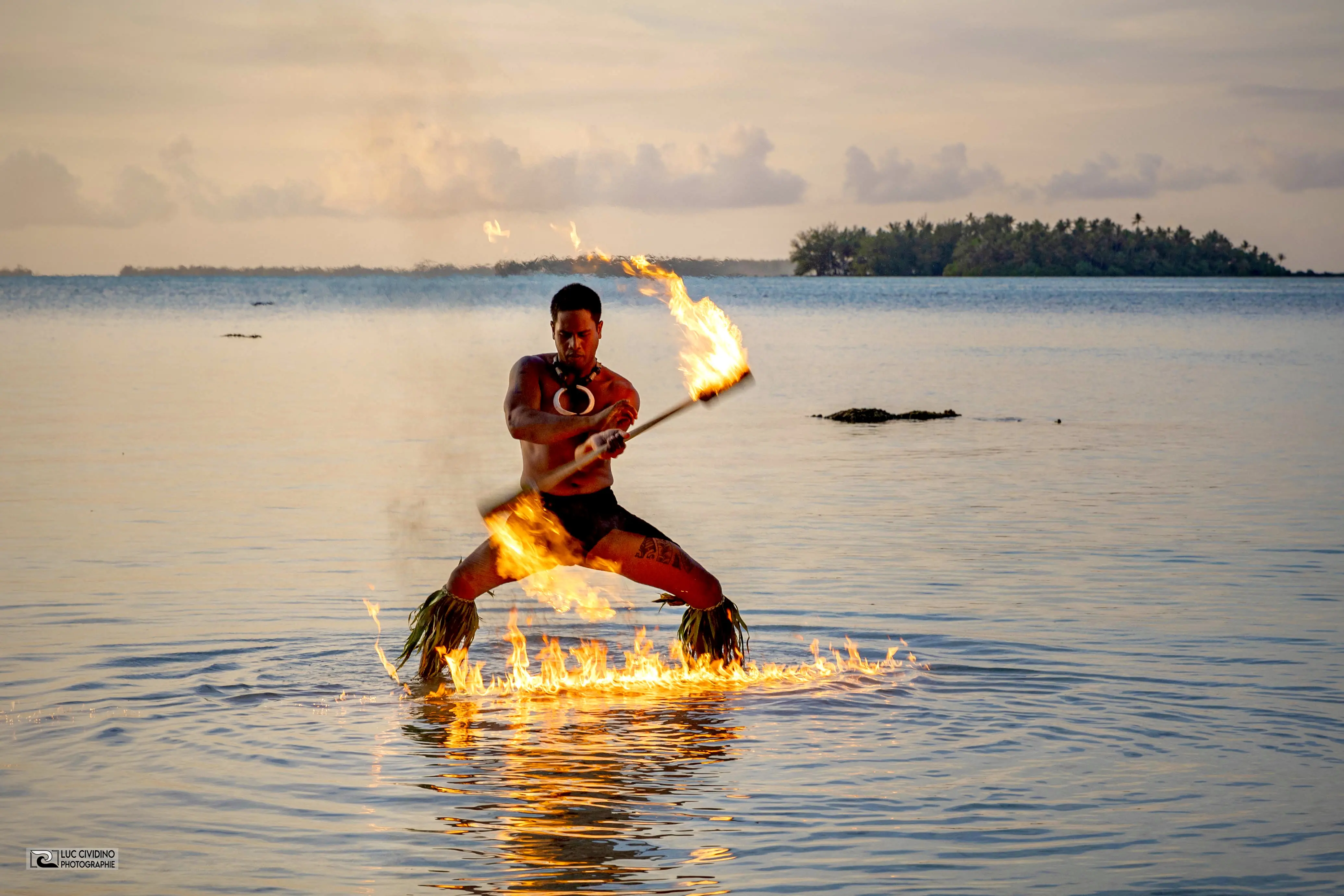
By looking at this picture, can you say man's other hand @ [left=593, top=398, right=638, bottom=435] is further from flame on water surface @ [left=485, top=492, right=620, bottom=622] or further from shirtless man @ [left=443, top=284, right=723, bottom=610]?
flame on water surface @ [left=485, top=492, right=620, bottom=622]

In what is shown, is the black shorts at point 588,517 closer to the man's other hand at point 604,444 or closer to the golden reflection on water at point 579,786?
the man's other hand at point 604,444

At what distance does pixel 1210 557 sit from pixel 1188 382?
78.5 ft

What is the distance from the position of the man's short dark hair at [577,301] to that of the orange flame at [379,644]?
2.40 metres

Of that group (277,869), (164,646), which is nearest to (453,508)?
(164,646)

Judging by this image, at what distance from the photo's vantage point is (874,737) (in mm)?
8234

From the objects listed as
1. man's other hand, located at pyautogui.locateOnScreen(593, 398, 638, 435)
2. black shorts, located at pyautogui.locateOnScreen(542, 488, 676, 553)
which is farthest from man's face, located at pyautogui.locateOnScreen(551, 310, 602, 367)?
black shorts, located at pyautogui.locateOnScreen(542, 488, 676, 553)

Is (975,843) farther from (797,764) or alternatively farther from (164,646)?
(164,646)

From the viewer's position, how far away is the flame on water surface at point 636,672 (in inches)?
371

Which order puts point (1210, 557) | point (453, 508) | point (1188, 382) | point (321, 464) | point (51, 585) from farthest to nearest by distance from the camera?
1. point (1188, 382)
2. point (321, 464)
3. point (453, 508)
4. point (1210, 557)
5. point (51, 585)

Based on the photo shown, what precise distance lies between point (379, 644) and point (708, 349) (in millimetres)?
3031

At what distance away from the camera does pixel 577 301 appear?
912 centimetres

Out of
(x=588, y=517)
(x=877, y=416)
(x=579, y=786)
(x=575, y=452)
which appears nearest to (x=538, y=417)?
(x=575, y=452)

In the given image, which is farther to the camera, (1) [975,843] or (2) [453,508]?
(2) [453,508]

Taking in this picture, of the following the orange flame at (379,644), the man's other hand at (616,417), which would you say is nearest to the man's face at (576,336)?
the man's other hand at (616,417)
